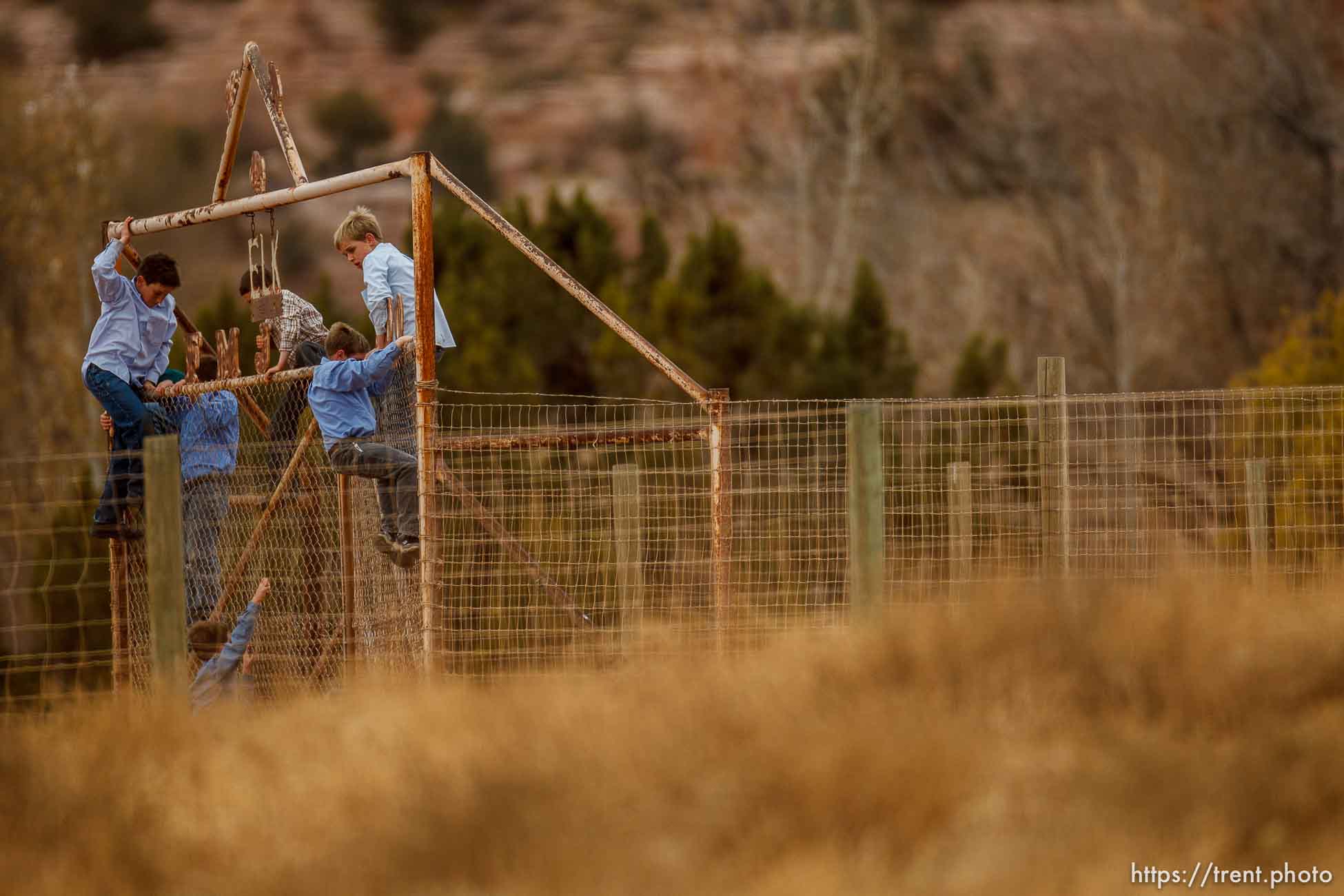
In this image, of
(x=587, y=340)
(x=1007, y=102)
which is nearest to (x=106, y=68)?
(x=1007, y=102)

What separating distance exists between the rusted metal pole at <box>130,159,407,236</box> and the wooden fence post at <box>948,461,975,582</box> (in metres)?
3.26

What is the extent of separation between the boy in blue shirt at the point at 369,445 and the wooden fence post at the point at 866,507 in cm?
213

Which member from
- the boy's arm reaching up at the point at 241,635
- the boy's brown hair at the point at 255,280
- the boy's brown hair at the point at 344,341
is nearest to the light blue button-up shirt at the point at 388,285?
the boy's brown hair at the point at 344,341

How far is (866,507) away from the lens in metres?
6.53

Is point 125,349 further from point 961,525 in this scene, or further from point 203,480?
point 961,525

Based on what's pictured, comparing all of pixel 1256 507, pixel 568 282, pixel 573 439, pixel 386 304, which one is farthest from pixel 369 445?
pixel 1256 507

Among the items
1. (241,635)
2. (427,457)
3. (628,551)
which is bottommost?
(241,635)

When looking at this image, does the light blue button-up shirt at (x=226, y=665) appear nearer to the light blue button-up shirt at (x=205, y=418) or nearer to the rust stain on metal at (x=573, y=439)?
the light blue button-up shirt at (x=205, y=418)

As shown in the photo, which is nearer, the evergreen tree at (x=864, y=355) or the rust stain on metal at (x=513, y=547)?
the rust stain on metal at (x=513, y=547)

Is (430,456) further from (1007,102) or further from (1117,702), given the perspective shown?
(1007,102)

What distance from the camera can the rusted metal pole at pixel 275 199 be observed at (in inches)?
297

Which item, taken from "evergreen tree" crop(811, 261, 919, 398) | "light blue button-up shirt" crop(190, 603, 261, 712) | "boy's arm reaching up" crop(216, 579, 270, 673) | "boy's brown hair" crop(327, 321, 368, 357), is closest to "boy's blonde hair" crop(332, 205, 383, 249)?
"boy's brown hair" crop(327, 321, 368, 357)

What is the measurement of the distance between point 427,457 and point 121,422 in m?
1.88

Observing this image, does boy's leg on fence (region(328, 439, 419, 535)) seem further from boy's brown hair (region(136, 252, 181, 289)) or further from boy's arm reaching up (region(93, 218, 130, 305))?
boy's arm reaching up (region(93, 218, 130, 305))
